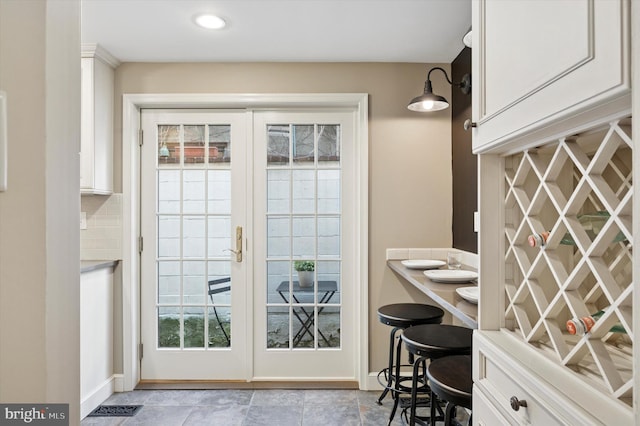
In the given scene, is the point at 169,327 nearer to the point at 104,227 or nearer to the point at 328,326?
the point at 104,227

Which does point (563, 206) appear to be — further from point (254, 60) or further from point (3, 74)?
point (254, 60)

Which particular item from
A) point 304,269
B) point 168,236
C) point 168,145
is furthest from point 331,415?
point 168,145

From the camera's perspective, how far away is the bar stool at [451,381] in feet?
4.48

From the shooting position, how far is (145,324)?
2988 millimetres

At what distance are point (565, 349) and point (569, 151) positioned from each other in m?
0.45

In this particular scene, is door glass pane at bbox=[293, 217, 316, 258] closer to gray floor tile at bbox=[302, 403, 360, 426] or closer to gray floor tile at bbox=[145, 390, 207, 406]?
gray floor tile at bbox=[302, 403, 360, 426]

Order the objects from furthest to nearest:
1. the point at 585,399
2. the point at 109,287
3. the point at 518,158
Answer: the point at 109,287 < the point at 518,158 < the point at 585,399

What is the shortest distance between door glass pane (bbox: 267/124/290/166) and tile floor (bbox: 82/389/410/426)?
5.59ft

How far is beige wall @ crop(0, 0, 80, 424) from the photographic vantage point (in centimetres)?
54

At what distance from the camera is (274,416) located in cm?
249

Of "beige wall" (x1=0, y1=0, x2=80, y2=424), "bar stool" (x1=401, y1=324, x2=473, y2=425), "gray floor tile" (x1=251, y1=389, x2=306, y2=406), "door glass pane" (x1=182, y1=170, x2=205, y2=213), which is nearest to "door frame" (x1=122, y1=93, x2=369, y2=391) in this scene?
"door glass pane" (x1=182, y1=170, x2=205, y2=213)

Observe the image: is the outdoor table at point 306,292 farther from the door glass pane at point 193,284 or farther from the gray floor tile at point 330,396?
the door glass pane at point 193,284

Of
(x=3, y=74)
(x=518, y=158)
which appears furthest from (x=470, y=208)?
(x=3, y=74)

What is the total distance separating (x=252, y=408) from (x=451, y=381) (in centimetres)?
163
